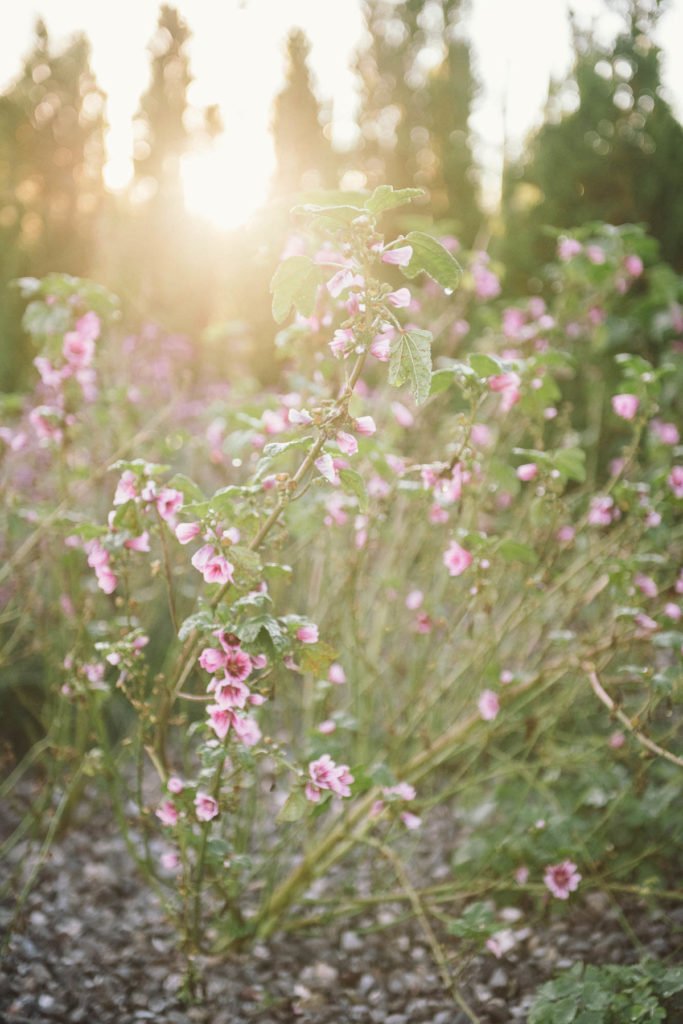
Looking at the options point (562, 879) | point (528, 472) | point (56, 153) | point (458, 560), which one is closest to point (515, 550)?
point (458, 560)

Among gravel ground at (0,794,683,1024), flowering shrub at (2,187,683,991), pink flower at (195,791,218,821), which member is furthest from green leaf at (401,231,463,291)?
gravel ground at (0,794,683,1024)

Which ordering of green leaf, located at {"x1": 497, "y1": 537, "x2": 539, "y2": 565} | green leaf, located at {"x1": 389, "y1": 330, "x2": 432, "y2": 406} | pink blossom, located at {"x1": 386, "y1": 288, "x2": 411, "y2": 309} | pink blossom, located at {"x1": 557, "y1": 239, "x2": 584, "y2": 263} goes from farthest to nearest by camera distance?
pink blossom, located at {"x1": 557, "y1": 239, "x2": 584, "y2": 263}, green leaf, located at {"x1": 497, "y1": 537, "x2": 539, "y2": 565}, pink blossom, located at {"x1": 386, "y1": 288, "x2": 411, "y2": 309}, green leaf, located at {"x1": 389, "y1": 330, "x2": 432, "y2": 406}

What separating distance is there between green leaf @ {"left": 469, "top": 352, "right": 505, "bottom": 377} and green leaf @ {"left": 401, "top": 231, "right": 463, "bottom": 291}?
31cm

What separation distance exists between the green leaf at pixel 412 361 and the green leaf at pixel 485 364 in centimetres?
32

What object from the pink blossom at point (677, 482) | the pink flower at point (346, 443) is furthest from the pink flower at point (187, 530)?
the pink blossom at point (677, 482)

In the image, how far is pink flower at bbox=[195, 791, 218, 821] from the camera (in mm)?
1574

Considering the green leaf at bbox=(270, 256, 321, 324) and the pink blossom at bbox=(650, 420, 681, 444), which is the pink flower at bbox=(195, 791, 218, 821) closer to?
the green leaf at bbox=(270, 256, 321, 324)

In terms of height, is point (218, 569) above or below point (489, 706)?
above

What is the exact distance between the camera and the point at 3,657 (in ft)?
8.16

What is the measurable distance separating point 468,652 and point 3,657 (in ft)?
4.80

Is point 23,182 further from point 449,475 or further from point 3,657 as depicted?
point 449,475

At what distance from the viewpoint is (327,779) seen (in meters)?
1.58

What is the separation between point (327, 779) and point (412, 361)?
0.84 meters

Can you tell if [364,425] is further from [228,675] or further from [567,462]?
[567,462]
